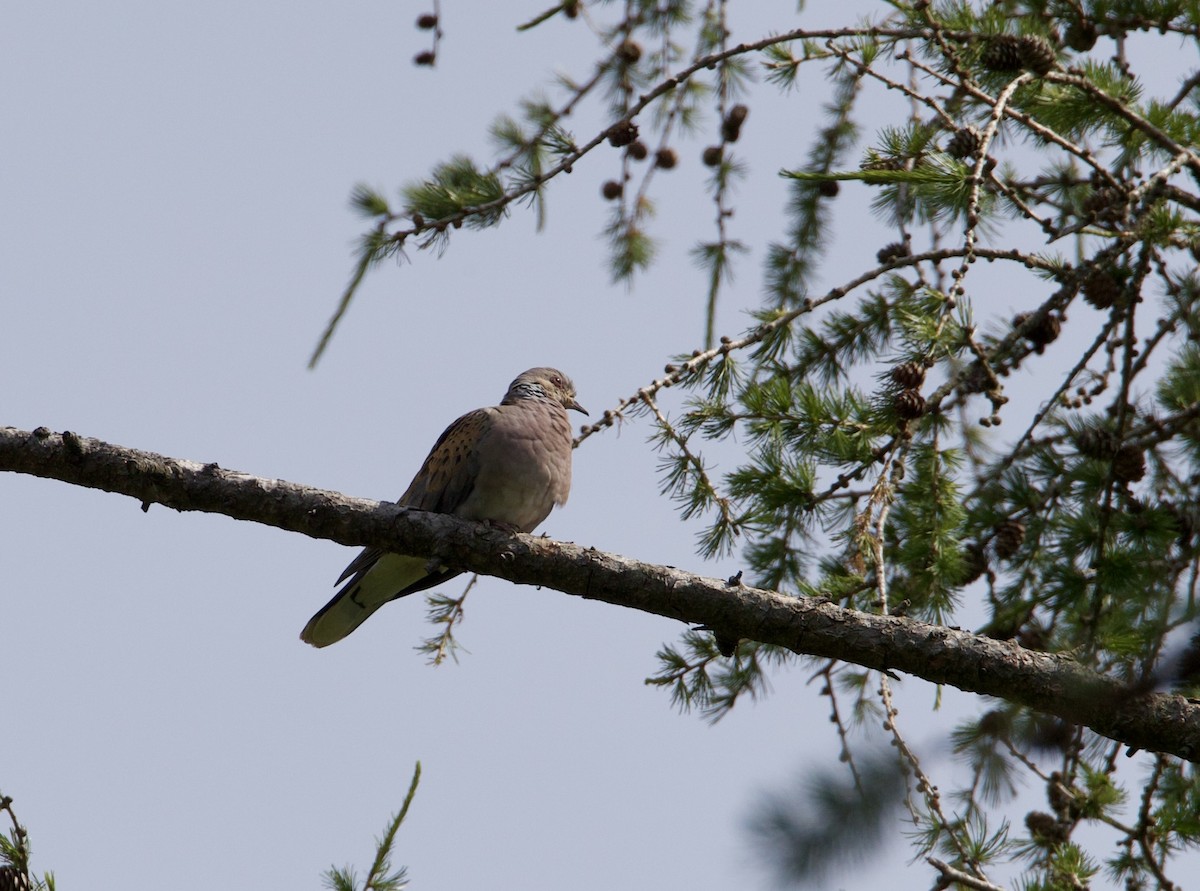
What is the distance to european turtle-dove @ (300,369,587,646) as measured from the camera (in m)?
4.11

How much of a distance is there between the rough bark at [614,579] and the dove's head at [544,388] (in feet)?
5.47

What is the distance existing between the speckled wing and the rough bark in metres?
1.08

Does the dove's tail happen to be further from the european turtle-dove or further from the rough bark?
the rough bark

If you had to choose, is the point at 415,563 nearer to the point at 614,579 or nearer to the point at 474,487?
the point at 474,487

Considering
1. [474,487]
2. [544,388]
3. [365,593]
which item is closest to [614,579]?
[474,487]

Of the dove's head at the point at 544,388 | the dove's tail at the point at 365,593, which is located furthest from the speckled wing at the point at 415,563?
the dove's head at the point at 544,388

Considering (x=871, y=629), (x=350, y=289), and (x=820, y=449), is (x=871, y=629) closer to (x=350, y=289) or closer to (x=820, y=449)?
(x=820, y=449)

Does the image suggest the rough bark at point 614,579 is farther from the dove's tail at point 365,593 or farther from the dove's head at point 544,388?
the dove's head at point 544,388

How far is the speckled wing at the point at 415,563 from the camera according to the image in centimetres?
417

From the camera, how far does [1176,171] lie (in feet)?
10.6

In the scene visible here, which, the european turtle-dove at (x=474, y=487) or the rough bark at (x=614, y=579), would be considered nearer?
the rough bark at (x=614, y=579)

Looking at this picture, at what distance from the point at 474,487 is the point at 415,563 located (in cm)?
34

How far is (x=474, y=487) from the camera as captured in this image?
13.6 feet

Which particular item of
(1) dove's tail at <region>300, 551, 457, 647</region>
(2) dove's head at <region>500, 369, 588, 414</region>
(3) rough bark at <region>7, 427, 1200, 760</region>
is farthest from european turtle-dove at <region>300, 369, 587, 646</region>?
(3) rough bark at <region>7, 427, 1200, 760</region>
